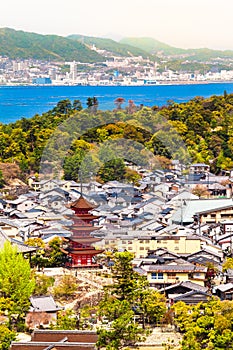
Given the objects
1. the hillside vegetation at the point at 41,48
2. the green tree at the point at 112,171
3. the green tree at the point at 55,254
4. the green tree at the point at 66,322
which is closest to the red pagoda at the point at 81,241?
the green tree at the point at 55,254

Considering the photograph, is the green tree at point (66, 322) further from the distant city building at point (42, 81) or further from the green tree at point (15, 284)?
the distant city building at point (42, 81)

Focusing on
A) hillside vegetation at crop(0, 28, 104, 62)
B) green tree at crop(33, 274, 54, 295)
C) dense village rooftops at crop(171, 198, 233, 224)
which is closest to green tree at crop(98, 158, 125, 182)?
dense village rooftops at crop(171, 198, 233, 224)

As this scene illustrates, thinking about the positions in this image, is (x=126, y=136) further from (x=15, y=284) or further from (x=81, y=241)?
(x=15, y=284)

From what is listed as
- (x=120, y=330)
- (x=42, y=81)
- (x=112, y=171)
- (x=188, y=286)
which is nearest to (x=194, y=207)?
(x=112, y=171)

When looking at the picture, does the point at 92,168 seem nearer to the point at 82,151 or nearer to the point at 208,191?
the point at 82,151

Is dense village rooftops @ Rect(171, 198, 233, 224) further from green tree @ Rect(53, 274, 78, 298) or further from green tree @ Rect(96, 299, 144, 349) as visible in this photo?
green tree @ Rect(96, 299, 144, 349)

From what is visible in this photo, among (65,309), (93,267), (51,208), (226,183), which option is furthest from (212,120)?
(65,309)
